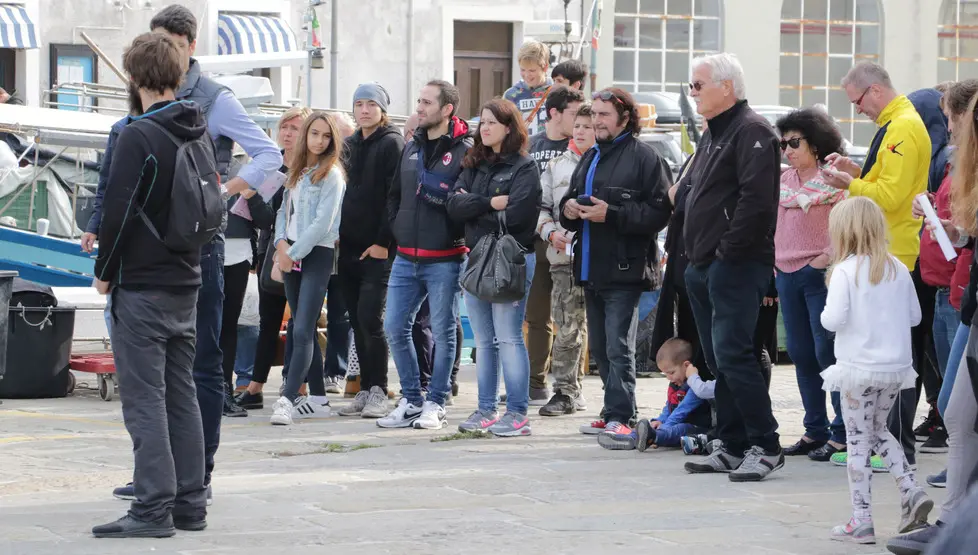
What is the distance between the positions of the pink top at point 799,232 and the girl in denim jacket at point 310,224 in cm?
289

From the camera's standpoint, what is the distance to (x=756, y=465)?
24.5 ft

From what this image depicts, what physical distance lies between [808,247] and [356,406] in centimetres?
346

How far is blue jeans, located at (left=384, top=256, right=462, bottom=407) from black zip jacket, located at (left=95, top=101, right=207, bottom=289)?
3.46m

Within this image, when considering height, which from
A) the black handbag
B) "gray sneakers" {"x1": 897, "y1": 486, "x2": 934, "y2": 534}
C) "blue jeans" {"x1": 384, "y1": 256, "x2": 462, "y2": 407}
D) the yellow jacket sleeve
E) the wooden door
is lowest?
"gray sneakers" {"x1": 897, "y1": 486, "x2": 934, "y2": 534}

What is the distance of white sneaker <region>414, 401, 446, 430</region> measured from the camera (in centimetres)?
946

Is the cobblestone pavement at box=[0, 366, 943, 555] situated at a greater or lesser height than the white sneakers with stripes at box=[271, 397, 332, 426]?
greater

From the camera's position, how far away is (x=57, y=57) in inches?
1041

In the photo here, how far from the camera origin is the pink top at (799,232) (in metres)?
7.98

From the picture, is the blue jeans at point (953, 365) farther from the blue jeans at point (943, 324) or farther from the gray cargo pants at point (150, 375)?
the gray cargo pants at point (150, 375)

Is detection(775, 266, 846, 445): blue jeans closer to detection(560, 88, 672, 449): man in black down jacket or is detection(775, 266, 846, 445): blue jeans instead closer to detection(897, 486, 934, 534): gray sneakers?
detection(560, 88, 672, 449): man in black down jacket

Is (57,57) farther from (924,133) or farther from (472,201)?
(924,133)

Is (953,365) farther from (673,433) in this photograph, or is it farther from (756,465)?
(673,433)

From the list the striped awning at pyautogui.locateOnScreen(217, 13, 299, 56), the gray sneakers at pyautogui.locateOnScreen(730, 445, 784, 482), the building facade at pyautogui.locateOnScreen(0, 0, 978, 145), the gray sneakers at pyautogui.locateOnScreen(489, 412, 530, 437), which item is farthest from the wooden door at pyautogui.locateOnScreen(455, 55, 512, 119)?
the gray sneakers at pyautogui.locateOnScreen(730, 445, 784, 482)

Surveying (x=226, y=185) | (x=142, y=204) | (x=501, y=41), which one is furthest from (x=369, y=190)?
(x=501, y=41)
